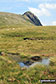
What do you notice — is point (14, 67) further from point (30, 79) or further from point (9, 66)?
point (30, 79)

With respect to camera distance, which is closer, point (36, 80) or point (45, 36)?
point (36, 80)

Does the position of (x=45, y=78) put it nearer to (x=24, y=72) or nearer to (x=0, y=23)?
(x=24, y=72)

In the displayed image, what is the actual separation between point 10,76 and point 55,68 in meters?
7.98

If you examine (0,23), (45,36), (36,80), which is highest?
(0,23)

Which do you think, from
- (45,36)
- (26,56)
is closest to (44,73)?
(26,56)

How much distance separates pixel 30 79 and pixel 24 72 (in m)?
2.58

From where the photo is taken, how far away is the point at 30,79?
948 inches

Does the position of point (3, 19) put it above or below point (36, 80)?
above

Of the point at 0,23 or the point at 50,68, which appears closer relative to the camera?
the point at 50,68

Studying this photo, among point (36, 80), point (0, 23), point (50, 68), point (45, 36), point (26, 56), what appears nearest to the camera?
point (36, 80)

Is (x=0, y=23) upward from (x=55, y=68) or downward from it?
upward

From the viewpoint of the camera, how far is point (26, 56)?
130ft

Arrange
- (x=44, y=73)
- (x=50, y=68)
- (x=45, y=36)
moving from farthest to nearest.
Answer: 1. (x=45, y=36)
2. (x=50, y=68)
3. (x=44, y=73)

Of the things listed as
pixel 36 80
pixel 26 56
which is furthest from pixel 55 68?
pixel 26 56
